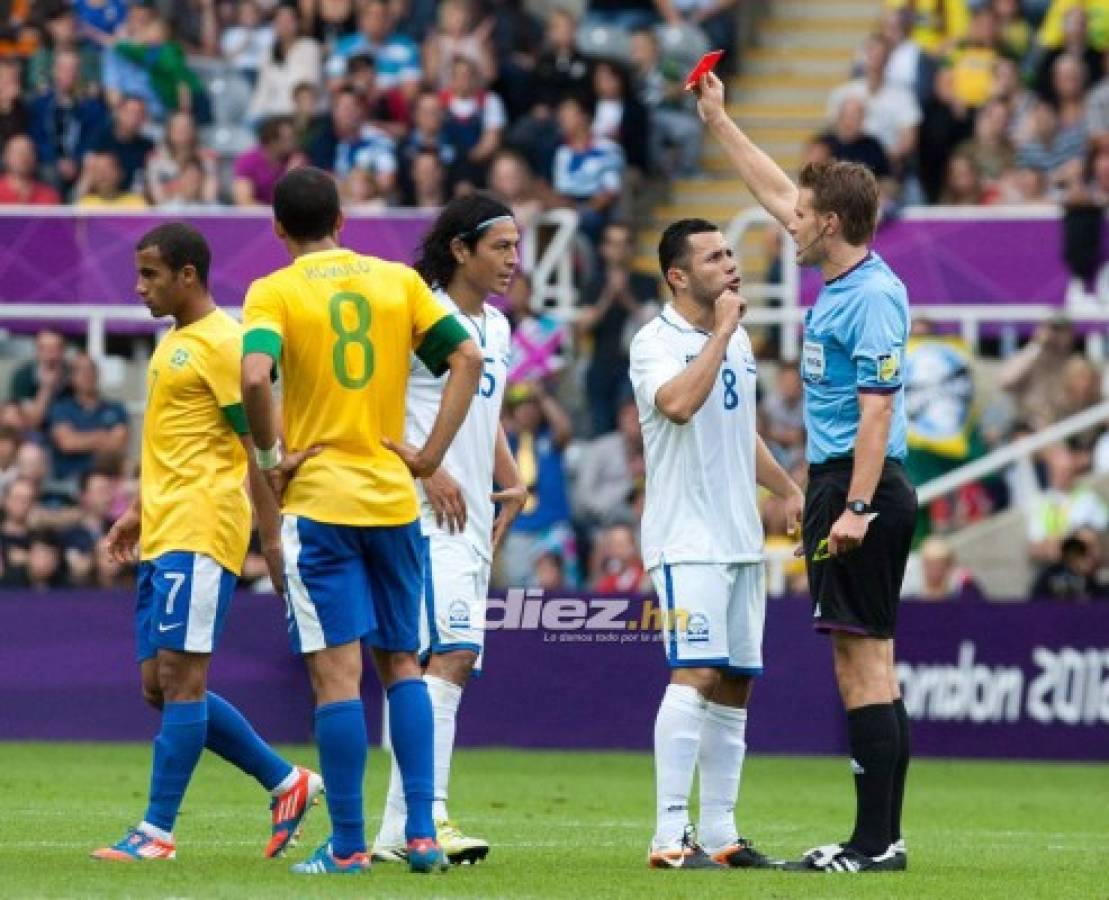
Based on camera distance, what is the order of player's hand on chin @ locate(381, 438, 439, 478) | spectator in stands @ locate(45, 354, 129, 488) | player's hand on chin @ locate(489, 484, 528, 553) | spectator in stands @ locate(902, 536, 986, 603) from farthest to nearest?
spectator in stands @ locate(45, 354, 129, 488) < spectator in stands @ locate(902, 536, 986, 603) < player's hand on chin @ locate(489, 484, 528, 553) < player's hand on chin @ locate(381, 438, 439, 478)

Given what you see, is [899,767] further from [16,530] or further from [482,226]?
[16,530]

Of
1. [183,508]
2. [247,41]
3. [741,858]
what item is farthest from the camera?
[247,41]

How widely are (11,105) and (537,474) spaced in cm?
584

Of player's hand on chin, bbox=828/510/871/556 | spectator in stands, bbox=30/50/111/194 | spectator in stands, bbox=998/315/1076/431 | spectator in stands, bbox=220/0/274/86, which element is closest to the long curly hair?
player's hand on chin, bbox=828/510/871/556

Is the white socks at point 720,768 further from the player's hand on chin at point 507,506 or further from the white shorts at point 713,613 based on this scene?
the player's hand on chin at point 507,506

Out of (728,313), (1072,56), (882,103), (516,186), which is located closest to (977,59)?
(882,103)

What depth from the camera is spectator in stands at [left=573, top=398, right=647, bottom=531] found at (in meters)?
21.5

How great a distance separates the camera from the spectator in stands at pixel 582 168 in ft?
77.3

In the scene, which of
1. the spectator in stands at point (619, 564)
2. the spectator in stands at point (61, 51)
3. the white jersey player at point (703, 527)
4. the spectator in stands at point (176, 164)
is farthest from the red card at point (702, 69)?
the spectator in stands at point (61, 51)

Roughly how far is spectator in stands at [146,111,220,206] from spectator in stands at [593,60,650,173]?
317 cm

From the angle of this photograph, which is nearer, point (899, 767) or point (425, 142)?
point (899, 767)

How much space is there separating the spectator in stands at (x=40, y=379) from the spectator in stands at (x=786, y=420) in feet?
17.6

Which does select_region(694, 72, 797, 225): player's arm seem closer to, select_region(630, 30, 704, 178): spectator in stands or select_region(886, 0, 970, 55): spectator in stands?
select_region(630, 30, 704, 178): spectator in stands

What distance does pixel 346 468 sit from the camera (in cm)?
1020
